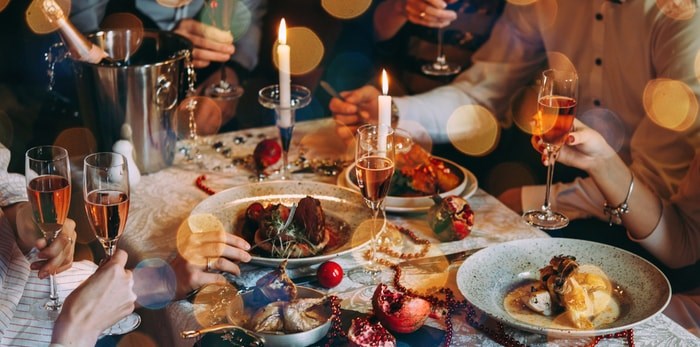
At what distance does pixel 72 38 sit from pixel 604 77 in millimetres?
1399

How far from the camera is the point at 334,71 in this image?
349 centimetres

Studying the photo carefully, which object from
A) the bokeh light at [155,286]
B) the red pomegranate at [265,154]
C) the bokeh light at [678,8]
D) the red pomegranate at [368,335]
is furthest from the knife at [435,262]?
the bokeh light at [678,8]

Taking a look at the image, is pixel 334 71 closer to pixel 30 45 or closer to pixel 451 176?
pixel 30 45

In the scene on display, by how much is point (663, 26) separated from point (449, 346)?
1169 mm

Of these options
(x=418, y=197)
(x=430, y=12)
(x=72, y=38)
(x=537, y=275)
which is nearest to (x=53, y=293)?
(x=72, y=38)

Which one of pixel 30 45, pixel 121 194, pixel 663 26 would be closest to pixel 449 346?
pixel 121 194

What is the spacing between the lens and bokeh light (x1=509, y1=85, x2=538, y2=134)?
8.02ft

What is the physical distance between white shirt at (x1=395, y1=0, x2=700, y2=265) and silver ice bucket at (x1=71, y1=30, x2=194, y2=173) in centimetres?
66

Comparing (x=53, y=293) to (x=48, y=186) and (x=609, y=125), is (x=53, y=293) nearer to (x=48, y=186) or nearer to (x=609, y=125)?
(x=48, y=186)

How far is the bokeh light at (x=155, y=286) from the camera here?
4.25ft

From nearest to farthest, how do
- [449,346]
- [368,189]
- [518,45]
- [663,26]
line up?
1. [449,346]
2. [368,189]
3. [663,26]
4. [518,45]

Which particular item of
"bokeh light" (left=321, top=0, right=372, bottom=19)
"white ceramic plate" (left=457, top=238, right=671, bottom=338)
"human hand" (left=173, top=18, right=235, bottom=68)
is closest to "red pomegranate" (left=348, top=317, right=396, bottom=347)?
"white ceramic plate" (left=457, top=238, right=671, bottom=338)

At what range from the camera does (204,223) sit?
1479 millimetres

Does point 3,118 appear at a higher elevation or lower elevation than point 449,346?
lower
